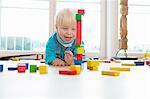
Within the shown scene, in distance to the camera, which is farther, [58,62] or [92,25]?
[92,25]

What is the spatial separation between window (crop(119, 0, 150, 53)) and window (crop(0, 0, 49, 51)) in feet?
3.37

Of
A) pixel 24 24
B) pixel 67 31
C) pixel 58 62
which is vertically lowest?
pixel 58 62

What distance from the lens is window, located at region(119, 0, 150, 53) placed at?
131 inches

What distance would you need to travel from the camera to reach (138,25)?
334 cm

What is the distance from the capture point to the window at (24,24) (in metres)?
3.15

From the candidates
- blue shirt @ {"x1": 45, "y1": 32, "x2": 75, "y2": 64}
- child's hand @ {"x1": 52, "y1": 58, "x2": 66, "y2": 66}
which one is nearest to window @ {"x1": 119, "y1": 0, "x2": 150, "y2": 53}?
blue shirt @ {"x1": 45, "y1": 32, "x2": 75, "y2": 64}

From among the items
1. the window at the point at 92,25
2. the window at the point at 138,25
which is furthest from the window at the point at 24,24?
the window at the point at 138,25

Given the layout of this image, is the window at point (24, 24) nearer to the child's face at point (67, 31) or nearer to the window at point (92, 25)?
the window at point (92, 25)

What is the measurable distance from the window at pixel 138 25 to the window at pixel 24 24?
103 cm

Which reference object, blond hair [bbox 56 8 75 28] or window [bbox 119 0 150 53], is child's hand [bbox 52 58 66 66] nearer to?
blond hair [bbox 56 8 75 28]

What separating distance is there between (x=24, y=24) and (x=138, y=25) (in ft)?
4.57

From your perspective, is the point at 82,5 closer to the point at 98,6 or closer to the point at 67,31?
the point at 98,6

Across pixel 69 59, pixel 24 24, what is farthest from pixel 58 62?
pixel 24 24

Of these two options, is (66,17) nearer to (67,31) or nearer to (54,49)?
(67,31)
